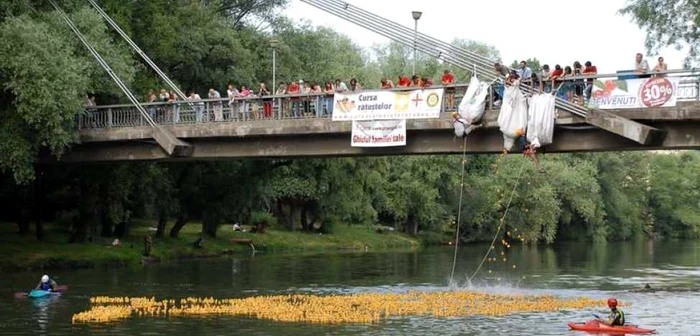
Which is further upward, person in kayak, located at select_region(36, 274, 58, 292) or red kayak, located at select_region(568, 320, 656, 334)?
person in kayak, located at select_region(36, 274, 58, 292)

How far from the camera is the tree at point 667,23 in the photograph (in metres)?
41.8

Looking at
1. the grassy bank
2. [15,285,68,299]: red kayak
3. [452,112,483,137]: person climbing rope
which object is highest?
[452,112,483,137]: person climbing rope

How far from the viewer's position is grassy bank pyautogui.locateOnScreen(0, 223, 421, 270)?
58.2 metres

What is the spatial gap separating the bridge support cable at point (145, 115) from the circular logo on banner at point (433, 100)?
1242cm

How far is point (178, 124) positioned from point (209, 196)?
75.5ft

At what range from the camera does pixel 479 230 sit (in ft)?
349

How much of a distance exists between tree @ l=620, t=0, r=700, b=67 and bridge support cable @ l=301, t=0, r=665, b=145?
6.43 metres

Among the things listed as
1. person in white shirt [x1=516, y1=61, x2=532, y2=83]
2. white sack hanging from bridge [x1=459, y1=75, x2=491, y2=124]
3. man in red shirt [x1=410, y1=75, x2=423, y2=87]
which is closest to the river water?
white sack hanging from bridge [x1=459, y1=75, x2=491, y2=124]

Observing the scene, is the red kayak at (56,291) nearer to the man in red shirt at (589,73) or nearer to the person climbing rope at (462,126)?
the person climbing rope at (462,126)

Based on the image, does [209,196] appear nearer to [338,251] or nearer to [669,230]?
[338,251]

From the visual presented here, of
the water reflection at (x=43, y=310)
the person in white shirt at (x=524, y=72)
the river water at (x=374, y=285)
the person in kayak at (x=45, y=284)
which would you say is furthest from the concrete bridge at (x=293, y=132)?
the water reflection at (x=43, y=310)

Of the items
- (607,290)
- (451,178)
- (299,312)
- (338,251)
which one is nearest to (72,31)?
(299,312)

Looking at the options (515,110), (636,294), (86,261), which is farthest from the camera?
(86,261)

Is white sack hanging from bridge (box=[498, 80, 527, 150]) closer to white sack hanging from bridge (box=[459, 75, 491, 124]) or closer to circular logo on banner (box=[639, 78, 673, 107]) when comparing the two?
white sack hanging from bridge (box=[459, 75, 491, 124])
